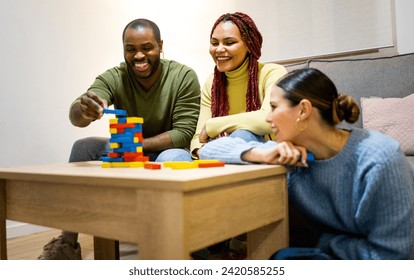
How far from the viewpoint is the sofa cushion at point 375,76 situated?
170 cm

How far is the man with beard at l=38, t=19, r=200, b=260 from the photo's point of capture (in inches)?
65.2

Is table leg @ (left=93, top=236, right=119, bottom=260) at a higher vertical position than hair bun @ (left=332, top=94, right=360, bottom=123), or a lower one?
lower

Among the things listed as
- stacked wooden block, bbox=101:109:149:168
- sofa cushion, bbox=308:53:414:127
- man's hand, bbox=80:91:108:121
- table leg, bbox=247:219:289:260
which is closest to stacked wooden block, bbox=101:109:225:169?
stacked wooden block, bbox=101:109:149:168

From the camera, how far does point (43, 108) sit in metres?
2.18

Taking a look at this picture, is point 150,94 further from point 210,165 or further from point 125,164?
point 210,165

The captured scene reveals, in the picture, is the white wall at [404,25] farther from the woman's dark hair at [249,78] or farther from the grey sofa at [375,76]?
the woman's dark hair at [249,78]

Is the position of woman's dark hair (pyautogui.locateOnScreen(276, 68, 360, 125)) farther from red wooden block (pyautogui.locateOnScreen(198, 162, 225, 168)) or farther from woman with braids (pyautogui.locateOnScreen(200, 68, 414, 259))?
red wooden block (pyautogui.locateOnScreen(198, 162, 225, 168))

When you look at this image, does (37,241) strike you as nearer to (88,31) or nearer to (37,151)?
(37,151)

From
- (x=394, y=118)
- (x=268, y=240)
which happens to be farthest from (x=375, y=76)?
(x=268, y=240)

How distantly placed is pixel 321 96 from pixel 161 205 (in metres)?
0.47

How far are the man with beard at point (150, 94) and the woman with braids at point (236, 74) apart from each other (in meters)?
0.17

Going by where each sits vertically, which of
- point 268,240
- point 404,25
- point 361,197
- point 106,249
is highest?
point 404,25

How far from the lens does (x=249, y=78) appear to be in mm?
1492

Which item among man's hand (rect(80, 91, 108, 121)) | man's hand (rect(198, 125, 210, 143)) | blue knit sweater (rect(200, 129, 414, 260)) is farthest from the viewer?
man's hand (rect(198, 125, 210, 143))
